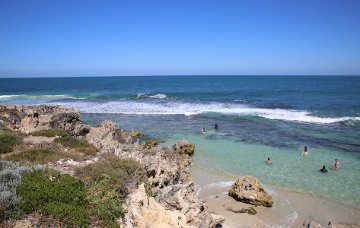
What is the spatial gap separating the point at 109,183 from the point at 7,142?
645cm

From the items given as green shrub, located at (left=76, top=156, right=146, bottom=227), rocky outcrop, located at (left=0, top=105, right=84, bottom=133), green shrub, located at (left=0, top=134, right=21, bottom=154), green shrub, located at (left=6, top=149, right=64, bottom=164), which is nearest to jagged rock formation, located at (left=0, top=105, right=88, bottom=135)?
rocky outcrop, located at (left=0, top=105, right=84, bottom=133)

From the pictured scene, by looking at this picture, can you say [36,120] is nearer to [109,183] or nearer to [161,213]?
[109,183]

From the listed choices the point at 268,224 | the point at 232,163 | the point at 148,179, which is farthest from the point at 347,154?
the point at 148,179

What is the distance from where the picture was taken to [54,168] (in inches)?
427

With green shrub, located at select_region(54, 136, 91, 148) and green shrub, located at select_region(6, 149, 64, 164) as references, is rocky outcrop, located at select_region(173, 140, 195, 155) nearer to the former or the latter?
green shrub, located at select_region(54, 136, 91, 148)

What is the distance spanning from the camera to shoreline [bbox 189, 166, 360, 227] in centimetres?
1365

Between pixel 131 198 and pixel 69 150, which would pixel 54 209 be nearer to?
pixel 131 198

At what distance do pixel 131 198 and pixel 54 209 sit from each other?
85.3 inches

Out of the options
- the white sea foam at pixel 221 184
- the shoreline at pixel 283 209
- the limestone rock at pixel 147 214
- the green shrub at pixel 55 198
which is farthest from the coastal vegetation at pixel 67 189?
the white sea foam at pixel 221 184

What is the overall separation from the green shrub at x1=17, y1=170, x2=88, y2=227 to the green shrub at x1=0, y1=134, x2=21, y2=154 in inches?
157

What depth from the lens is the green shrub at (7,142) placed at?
12.4 metres

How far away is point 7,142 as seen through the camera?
1329 cm

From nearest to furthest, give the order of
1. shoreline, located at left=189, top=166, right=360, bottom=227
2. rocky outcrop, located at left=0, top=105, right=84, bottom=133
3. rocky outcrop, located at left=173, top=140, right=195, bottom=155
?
1. shoreline, located at left=189, top=166, right=360, bottom=227
2. rocky outcrop, located at left=0, top=105, right=84, bottom=133
3. rocky outcrop, located at left=173, top=140, right=195, bottom=155

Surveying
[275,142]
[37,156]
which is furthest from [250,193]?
[275,142]
